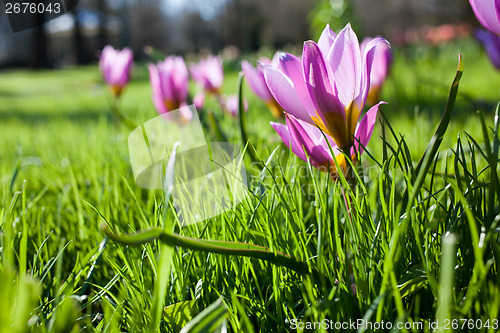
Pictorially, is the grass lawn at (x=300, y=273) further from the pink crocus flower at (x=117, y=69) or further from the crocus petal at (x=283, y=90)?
the pink crocus flower at (x=117, y=69)

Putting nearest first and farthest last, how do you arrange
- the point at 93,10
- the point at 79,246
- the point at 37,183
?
the point at 79,246, the point at 37,183, the point at 93,10

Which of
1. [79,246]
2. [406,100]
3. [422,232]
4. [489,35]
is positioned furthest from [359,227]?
[406,100]

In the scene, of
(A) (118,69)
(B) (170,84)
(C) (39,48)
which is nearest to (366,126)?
(B) (170,84)

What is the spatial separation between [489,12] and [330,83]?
194 mm

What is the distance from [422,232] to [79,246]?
22.2 inches

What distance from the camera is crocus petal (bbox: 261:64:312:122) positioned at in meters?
0.50

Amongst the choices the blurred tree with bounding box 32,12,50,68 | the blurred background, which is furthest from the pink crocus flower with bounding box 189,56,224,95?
the blurred tree with bounding box 32,12,50,68

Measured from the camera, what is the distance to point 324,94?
0.49 m

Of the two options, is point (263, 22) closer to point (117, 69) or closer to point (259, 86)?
point (117, 69)

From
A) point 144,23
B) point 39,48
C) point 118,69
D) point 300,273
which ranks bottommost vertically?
point 300,273

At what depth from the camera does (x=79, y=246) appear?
74cm

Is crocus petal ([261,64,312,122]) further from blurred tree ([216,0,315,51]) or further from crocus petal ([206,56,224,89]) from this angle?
blurred tree ([216,0,315,51])

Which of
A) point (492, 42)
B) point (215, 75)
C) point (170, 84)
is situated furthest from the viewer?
point (215, 75)

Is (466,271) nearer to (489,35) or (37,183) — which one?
(489,35)
